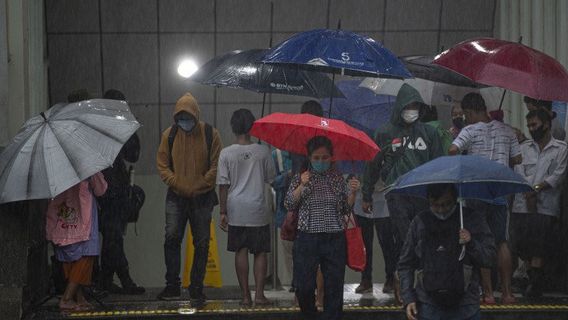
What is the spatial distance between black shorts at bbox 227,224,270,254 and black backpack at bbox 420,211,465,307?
145 inches

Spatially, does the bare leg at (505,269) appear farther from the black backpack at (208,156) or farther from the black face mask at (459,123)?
the black backpack at (208,156)

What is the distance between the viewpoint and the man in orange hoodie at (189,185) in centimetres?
1266

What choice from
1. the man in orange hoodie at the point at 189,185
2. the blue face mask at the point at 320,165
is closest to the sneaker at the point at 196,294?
the man in orange hoodie at the point at 189,185

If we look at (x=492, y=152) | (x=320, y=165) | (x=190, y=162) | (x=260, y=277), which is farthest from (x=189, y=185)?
(x=492, y=152)

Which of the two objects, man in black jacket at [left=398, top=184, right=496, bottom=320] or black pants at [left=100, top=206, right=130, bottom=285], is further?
black pants at [left=100, top=206, right=130, bottom=285]

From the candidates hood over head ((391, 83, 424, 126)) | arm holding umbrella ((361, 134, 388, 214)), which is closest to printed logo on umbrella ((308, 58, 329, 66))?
hood over head ((391, 83, 424, 126))

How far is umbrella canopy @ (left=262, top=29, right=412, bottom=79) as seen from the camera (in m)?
11.3

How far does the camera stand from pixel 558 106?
14.2m

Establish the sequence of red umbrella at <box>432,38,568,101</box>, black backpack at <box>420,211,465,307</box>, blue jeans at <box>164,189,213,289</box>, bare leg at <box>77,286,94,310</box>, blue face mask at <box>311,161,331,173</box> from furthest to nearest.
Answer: blue jeans at <box>164,189,213,289</box>, bare leg at <box>77,286,94,310</box>, blue face mask at <box>311,161,331,173</box>, red umbrella at <box>432,38,568,101</box>, black backpack at <box>420,211,465,307</box>

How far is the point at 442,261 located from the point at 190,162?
4430 mm

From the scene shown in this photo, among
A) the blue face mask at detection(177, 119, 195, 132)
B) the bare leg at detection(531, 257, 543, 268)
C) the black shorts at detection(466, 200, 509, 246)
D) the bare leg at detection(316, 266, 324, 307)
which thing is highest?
the blue face mask at detection(177, 119, 195, 132)

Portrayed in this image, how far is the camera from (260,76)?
13109 mm

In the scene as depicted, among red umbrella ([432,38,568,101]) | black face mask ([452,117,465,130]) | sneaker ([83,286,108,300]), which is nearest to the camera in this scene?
red umbrella ([432,38,568,101])

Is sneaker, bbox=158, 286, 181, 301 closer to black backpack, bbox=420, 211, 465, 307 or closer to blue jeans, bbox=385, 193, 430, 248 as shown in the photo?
blue jeans, bbox=385, 193, 430, 248
